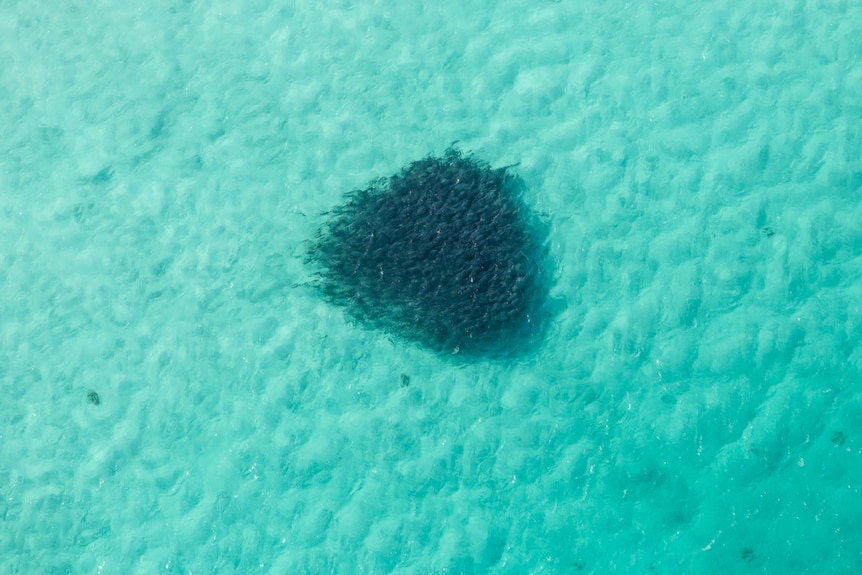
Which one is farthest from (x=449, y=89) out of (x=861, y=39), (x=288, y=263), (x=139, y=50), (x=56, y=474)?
(x=56, y=474)

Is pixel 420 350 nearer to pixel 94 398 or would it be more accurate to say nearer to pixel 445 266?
pixel 445 266

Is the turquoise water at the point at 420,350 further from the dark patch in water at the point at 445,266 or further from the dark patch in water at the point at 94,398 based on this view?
the dark patch in water at the point at 445,266

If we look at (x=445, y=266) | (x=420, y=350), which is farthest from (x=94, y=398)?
(x=445, y=266)

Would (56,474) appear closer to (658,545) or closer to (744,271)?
(658,545)

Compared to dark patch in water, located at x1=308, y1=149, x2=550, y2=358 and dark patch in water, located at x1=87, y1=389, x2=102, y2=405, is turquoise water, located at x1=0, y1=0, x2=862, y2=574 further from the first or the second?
dark patch in water, located at x1=308, y1=149, x2=550, y2=358

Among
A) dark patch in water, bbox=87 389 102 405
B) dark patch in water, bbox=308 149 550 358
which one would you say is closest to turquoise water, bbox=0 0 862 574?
dark patch in water, bbox=87 389 102 405
